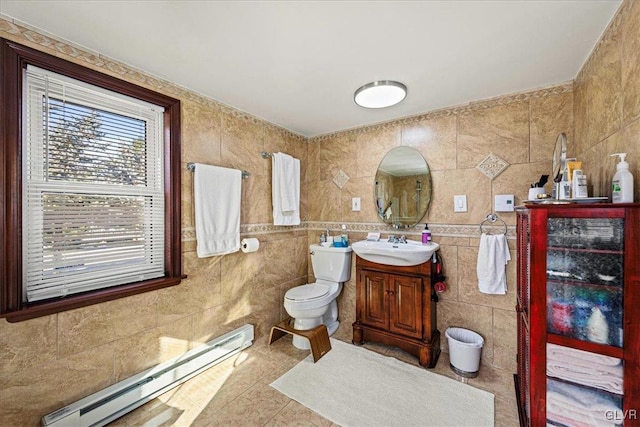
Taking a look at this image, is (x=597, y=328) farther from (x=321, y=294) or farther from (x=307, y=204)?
(x=307, y=204)

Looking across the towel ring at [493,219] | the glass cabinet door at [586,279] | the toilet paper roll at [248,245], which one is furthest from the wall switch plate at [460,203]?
the toilet paper roll at [248,245]

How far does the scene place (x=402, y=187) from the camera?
2383 millimetres

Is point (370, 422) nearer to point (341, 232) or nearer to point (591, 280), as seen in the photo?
point (591, 280)

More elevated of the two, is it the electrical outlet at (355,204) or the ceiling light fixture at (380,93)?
the ceiling light fixture at (380,93)

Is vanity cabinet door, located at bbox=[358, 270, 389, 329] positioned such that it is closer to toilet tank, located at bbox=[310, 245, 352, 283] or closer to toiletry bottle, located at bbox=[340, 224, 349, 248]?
toilet tank, located at bbox=[310, 245, 352, 283]

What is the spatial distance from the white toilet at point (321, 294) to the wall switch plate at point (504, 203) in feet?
4.27

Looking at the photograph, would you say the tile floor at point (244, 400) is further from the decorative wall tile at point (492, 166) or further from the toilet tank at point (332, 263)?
the decorative wall tile at point (492, 166)

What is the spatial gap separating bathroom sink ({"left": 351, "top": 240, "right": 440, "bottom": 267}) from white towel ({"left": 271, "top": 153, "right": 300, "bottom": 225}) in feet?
2.74

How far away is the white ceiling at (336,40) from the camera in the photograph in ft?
3.72

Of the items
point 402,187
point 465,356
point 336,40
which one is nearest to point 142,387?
point 465,356

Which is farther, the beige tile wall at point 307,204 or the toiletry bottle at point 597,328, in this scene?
the beige tile wall at point 307,204

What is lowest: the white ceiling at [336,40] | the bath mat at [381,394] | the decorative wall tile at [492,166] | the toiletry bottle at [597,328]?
the bath mat at [381,394]

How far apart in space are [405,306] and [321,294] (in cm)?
74

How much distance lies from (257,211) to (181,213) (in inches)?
28.4
